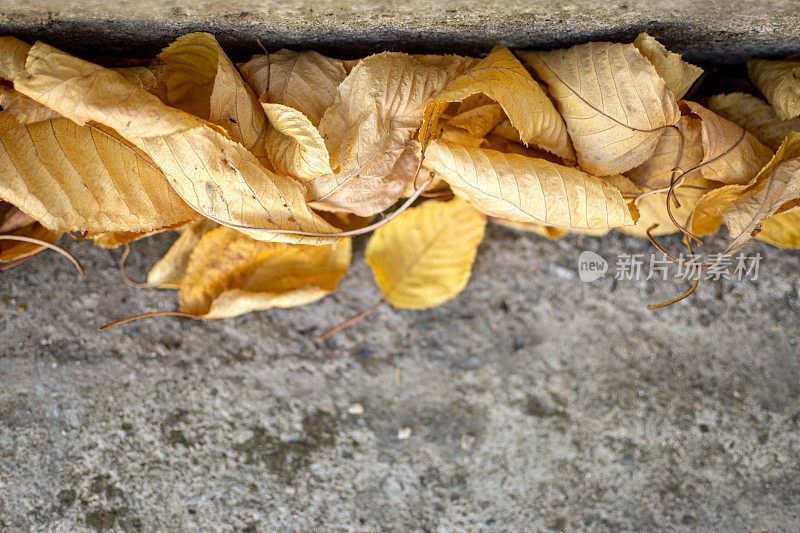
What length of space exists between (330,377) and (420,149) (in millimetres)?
607

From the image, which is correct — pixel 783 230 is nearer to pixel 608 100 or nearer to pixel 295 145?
pixel 608 100

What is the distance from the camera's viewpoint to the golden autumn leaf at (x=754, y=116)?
117 cm

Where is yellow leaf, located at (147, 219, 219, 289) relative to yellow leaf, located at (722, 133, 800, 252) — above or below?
below

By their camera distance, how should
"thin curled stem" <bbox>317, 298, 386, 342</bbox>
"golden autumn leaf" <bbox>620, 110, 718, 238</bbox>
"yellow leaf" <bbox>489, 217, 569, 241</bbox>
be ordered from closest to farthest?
1. "golden autumn leaf" <bbox>620, 110, 718, 238</bbox>
2. "yellow leaf" <bbox>489, 217, 569, 241</bbox>
3. "thin curled stem" <bbox>317, 298, 386, 342</bbox>

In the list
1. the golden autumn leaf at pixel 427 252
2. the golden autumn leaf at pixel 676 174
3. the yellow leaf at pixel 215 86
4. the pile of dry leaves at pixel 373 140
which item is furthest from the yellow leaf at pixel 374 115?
the golden autumn leaf at pixel 676 174

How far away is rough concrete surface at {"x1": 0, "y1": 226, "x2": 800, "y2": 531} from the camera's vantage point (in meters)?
1.30

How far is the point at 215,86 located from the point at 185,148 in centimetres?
14

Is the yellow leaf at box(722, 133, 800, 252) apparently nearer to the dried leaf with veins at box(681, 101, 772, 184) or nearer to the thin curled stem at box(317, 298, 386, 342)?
the dried leaf with veins at box(681, 101, 772, 184)

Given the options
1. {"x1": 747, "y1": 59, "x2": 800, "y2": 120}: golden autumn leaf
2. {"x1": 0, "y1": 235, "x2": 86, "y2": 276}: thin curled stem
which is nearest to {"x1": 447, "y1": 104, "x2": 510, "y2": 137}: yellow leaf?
{"x1": 747, "y1": 59, "x2": 800, "y2": 120}: golden autumn leaf

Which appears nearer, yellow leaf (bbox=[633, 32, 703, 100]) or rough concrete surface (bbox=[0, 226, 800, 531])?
yellow leaf (bbox=[633, 32, 703, 100])

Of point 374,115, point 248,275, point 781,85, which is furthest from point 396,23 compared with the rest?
point 781,85

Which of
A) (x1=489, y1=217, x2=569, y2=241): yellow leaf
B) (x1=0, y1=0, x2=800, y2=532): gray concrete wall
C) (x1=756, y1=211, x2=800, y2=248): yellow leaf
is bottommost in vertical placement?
(x1=0, y1=0, x2=800, y2=532): gray concrete wall

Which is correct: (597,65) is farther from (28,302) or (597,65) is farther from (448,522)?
(28,302)

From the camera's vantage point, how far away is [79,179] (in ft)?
3.42
